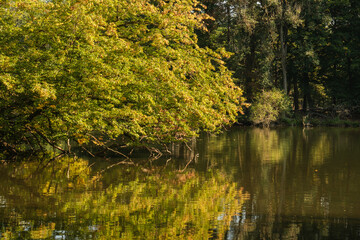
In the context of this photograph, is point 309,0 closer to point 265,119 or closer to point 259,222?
point 265,119

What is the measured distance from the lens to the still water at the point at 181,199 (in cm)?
941

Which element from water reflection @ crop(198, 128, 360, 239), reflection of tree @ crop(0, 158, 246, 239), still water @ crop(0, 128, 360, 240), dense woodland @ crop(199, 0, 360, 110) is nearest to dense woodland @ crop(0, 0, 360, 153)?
still water @ crop(0, 128, 360, 240)

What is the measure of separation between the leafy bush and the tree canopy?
27.7 meters

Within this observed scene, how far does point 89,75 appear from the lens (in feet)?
57.7

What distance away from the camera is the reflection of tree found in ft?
30.7

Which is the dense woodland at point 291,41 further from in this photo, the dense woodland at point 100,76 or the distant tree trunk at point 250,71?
the dense woodland at point 100,76

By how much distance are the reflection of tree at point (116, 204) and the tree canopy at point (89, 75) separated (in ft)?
8.02

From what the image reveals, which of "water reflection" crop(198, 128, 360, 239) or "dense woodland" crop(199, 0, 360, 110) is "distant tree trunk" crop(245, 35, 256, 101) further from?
"water reflection" crop(198, 128, 360, 239)

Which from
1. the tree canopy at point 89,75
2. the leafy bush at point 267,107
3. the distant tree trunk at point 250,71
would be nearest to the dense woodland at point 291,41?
the distant tree trunk at point 250,71

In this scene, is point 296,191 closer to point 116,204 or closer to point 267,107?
point 116,204

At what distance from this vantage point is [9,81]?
16.7 metres

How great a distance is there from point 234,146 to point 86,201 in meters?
16.9

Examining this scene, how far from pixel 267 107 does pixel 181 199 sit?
38.5 m

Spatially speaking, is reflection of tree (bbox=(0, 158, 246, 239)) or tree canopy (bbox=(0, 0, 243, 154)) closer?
reflection of tree (bbox=(0, 158, 246, 239))
